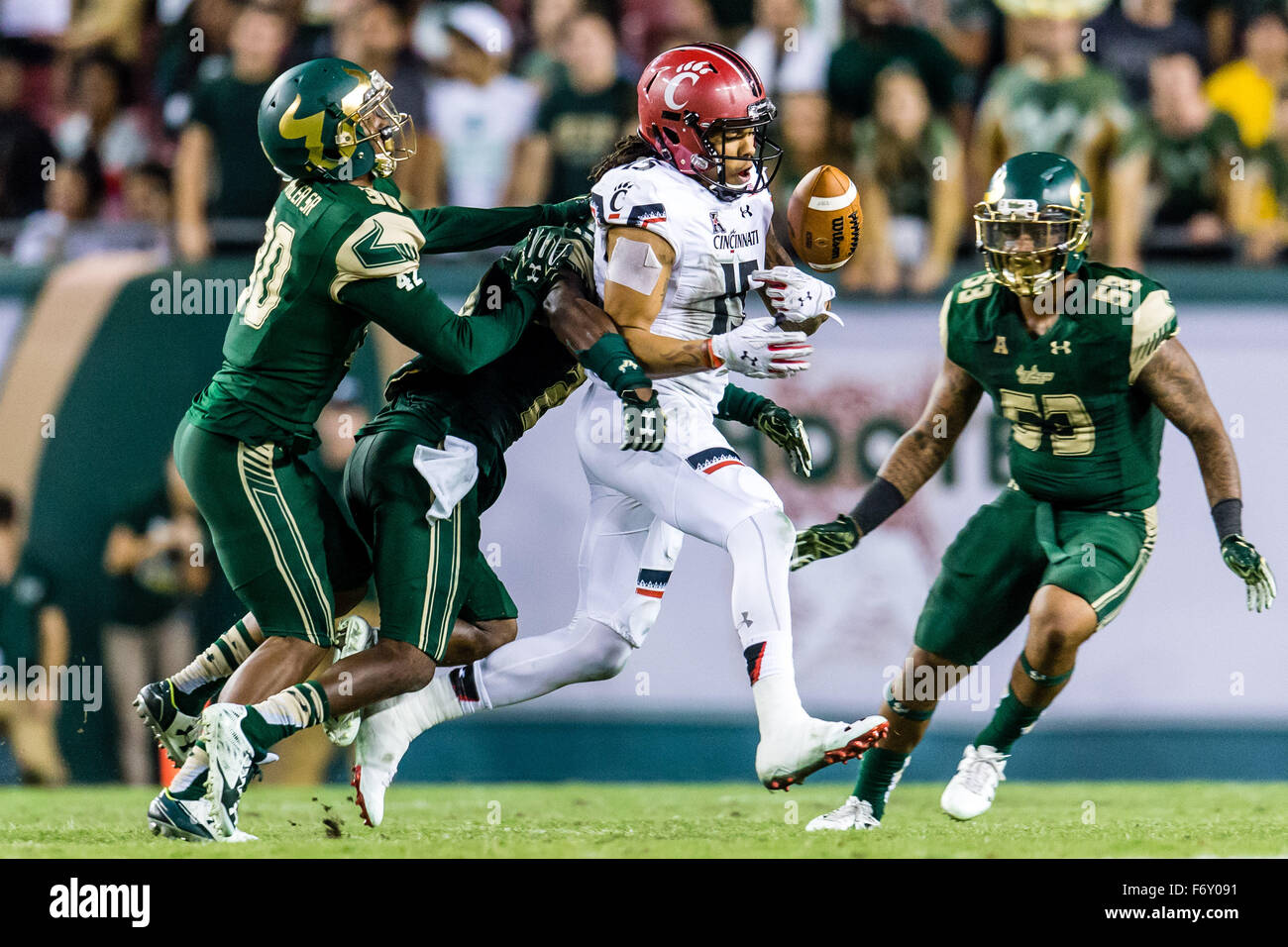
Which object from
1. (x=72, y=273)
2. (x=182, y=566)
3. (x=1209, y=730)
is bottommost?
(x=1209, y=730)

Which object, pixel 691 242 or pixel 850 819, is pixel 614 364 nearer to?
pixel 691 242

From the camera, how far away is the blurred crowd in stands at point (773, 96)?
7723 mm

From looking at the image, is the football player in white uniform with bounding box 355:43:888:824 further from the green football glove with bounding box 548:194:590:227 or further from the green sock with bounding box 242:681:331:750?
the green sock with bounding box 242:681:331:750

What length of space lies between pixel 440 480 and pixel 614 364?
588mm

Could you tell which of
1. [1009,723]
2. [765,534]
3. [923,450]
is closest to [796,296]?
[765,534]

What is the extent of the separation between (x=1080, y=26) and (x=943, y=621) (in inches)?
148

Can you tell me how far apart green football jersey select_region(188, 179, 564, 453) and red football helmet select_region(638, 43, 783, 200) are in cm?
81

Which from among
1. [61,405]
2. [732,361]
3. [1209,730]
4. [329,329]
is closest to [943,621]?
[732,361]

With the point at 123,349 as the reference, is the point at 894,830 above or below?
below

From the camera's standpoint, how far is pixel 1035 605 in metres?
5.09

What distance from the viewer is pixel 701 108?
505 cm

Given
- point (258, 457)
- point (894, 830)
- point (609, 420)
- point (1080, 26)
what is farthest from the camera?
point (1080, 26)

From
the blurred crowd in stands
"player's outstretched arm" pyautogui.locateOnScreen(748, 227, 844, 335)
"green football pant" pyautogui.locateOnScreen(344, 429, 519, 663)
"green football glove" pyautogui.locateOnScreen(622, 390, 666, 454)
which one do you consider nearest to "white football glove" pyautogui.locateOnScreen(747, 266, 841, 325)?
"player's outstretched arm" pyautogui.locateOnScreen(748, 227, 844, 335)

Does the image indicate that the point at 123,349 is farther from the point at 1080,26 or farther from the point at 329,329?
the point at 1080,26
